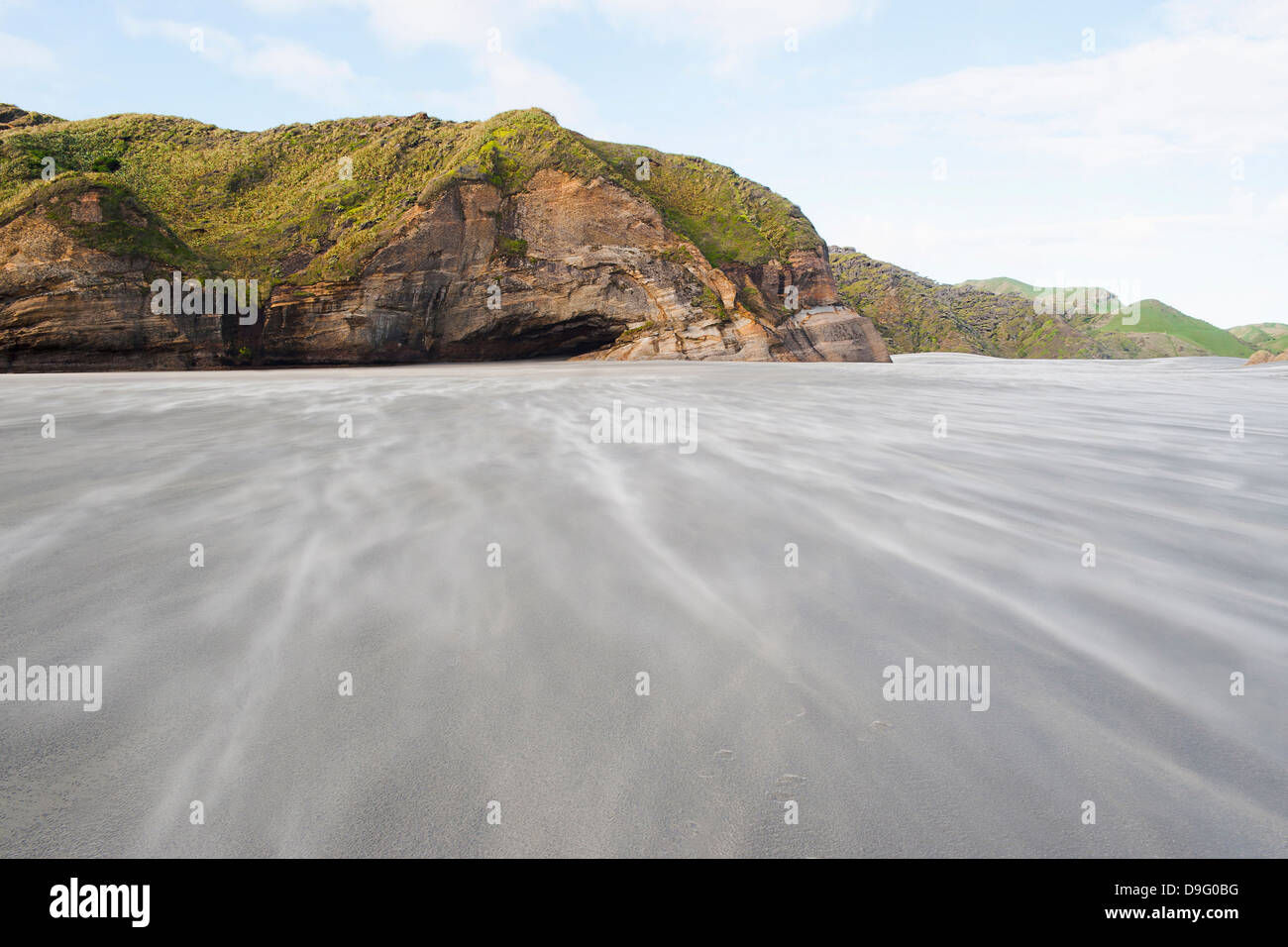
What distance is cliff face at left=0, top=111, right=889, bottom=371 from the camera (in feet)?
72.1

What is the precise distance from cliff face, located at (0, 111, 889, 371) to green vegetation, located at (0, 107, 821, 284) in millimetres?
127

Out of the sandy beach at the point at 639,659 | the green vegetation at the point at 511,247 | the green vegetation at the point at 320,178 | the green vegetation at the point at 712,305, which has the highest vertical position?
the green vegetation at the point at 320,178

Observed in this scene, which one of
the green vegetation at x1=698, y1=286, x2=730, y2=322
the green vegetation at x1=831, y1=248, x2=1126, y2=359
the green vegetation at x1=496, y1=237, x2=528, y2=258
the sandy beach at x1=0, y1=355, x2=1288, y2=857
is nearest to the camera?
the sandy beach at x1=0, y1=355, x2=1288, y2=857

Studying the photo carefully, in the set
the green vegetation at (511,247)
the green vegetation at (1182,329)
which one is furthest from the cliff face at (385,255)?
the green vegetation at (1182,329)

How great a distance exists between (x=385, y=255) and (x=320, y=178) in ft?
34.3

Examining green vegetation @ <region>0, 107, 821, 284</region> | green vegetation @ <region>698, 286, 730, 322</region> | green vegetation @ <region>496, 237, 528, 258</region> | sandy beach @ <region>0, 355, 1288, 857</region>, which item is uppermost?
green vegetation @ <region>0, 107, 821, 284</region>

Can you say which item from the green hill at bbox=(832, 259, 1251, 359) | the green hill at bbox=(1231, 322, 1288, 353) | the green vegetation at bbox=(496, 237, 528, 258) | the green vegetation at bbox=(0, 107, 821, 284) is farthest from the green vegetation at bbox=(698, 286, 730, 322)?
the green hill at bbox=(1231, 322, 1288, 353)

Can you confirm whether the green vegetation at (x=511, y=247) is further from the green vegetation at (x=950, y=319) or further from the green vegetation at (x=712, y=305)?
the green vegetation at (x=950, y=319)

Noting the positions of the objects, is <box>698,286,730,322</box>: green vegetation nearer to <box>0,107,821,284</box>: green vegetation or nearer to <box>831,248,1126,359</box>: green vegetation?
<box>0,107,821,284</box>: green vegetation

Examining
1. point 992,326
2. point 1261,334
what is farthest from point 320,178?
point 1261,334

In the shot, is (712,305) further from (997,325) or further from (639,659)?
(997,325)

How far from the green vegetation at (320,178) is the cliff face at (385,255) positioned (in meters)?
0.13

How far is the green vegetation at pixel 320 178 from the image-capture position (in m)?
26.9

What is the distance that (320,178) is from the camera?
108 ft
